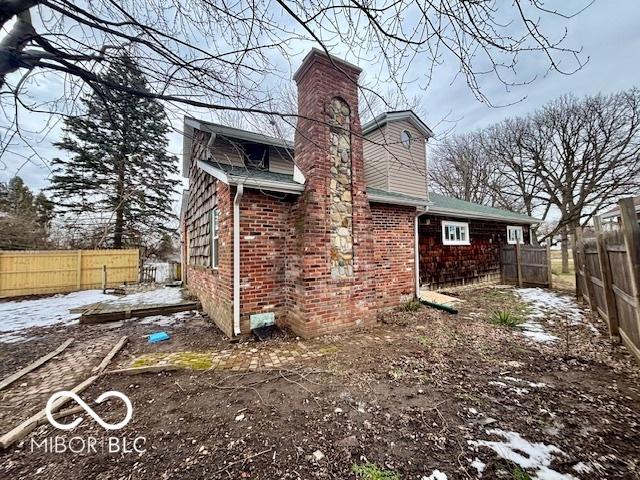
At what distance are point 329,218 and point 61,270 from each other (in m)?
14.1

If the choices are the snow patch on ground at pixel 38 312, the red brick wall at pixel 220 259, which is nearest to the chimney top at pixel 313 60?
the red brick wall at pixel 220 259

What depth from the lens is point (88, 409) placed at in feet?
8.65

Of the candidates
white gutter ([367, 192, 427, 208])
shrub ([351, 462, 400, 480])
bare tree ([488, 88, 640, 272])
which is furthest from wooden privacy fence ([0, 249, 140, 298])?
bare tree ([488, 88, 640, 272])

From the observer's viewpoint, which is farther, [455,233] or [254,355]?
[455,233]

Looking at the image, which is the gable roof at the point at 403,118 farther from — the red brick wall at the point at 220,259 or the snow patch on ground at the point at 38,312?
the snow patch on ground at the point at 38,312

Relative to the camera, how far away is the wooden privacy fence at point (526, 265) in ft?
33.4

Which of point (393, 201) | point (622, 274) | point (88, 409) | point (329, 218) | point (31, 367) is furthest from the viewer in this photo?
point (393, 201)

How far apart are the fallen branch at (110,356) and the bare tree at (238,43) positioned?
2.91 meters

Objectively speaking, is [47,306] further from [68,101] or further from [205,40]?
[205,40]

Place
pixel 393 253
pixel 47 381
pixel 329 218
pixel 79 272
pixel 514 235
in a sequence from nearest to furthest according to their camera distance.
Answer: pixel 47 381, pixel 329 218, pixel 393 253, pixel 79 272, pixel 514 235

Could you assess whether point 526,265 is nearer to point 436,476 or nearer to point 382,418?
point 382,418

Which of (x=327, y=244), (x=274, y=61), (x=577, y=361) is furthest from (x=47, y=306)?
(x=577, y=361)

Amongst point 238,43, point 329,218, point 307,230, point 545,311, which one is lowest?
point 545,311

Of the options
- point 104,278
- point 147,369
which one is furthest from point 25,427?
point 104,278
